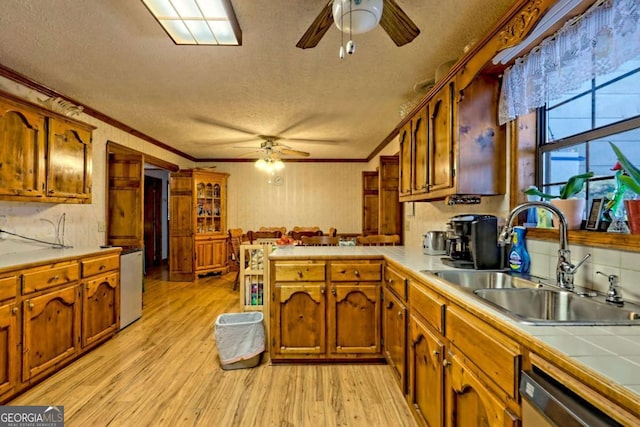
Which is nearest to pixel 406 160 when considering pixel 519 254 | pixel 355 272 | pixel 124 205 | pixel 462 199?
pixel 462 199

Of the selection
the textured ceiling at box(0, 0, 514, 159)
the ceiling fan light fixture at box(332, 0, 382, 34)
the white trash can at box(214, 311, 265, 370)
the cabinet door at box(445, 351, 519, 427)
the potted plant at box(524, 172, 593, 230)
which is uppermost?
the textured ceiling at box(0, 0, 514, 159)

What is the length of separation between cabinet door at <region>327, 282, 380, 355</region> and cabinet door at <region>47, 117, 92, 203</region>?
8.48ft

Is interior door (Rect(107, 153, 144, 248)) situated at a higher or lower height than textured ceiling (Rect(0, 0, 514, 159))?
lower

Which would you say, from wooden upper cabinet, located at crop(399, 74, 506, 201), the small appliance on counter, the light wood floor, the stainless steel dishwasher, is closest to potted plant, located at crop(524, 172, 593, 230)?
wooden upper cabinet, located at crop(399, 74, 506, 201)

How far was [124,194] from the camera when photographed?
4.23 m

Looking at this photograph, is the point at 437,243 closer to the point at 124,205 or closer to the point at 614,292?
the point at 614,292

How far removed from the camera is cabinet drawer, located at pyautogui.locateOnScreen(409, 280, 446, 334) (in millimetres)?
1409

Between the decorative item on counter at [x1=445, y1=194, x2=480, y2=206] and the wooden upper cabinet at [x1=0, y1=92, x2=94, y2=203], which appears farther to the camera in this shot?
the wooden upper cabinet at [x1=0, y1=92, x2=94, y2=203]

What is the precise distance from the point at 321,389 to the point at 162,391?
Answer: 3.66ft

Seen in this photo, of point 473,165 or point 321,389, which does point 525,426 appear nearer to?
point 473,165

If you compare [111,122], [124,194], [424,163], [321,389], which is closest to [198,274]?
[124,194]

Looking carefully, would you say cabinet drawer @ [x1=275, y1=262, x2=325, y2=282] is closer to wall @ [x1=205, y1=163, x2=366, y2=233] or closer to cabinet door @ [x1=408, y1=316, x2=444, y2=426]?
cabinet door @ [x1=408, y1=316, x2=444, y2=426]

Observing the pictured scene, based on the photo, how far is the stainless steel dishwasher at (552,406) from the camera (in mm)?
626

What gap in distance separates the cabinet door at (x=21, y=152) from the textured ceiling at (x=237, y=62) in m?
0.45
